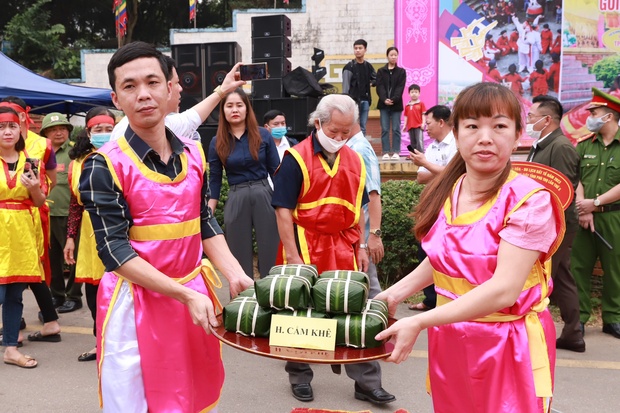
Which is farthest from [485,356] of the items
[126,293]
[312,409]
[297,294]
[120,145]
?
[312,409]

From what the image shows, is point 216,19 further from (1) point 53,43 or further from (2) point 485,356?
(2) point 485,356

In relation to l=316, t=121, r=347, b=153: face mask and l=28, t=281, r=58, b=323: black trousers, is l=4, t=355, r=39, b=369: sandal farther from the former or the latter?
l=316, t=121, r=347, b=153: face mask

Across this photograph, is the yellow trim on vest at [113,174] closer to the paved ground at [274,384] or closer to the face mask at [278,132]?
the paved ground at [274,384]

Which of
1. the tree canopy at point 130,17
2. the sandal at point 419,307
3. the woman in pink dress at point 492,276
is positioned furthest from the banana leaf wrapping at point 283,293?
the tree canopy at point 130,17

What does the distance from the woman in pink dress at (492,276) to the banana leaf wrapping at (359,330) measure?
5 centimetres

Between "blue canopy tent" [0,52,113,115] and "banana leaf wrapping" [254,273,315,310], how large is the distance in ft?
31.9

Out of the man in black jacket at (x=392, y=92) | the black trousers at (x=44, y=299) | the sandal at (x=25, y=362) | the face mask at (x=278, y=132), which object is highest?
the man in black jacket at (x=392, y=92)

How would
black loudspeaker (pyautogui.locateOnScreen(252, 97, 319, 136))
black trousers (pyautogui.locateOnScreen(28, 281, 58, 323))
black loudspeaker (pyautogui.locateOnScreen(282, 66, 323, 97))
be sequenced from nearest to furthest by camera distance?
black trousers (pyautogui.locateOnScreen(28, 281, 58, 323)), black loudspeaker (pyautogui.locateOnScreen(252, 97, 319, 136)), black loudspeaker (pyautogui.locateOnScreen(282, 66, 323, 97))

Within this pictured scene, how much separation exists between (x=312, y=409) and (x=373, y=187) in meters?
1.66

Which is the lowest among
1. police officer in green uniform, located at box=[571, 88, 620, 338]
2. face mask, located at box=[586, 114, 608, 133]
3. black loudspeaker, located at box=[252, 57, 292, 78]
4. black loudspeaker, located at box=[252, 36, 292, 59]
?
police officer in green uniform, located at box=[571, 88, 620, 338]

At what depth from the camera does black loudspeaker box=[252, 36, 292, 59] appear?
41.1 ft

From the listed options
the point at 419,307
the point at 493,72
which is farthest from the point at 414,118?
the point at 419,307

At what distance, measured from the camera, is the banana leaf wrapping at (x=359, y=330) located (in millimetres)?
2072

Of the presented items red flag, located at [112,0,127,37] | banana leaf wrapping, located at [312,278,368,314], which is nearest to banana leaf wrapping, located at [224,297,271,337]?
banana leaf wrapping, located at [312,278,368,314]
